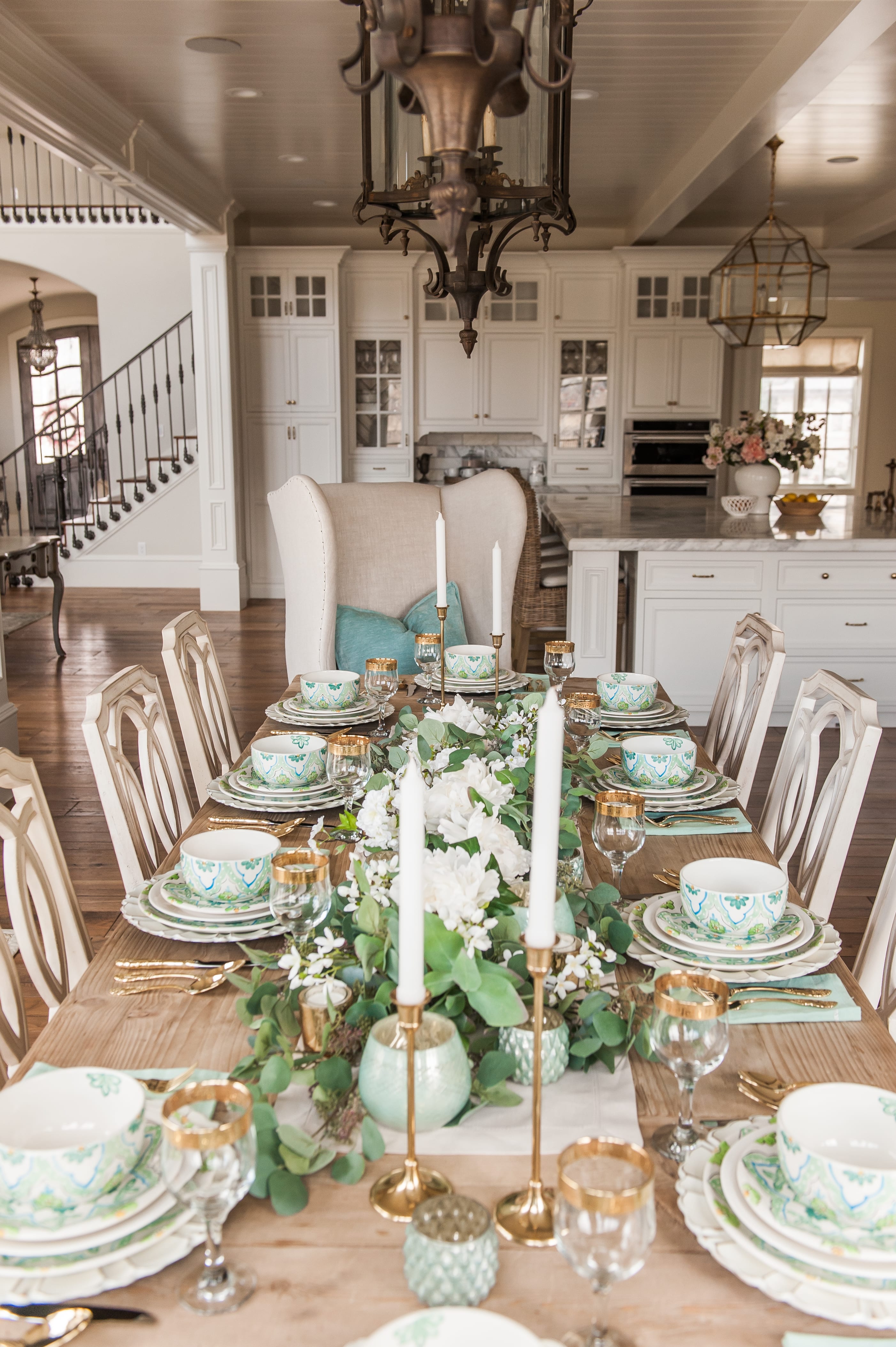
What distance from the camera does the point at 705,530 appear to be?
196 inches

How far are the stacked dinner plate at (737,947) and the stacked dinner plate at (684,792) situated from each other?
1.48 ft

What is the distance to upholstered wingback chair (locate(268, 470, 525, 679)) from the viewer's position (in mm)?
3684

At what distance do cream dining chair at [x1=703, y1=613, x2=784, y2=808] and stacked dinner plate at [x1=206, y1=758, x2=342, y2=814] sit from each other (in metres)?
0.74

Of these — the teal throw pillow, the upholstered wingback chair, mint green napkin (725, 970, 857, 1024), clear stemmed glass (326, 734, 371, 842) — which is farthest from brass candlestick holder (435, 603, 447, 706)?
the upholstered wingback chair

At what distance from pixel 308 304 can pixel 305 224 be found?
2.82 feet

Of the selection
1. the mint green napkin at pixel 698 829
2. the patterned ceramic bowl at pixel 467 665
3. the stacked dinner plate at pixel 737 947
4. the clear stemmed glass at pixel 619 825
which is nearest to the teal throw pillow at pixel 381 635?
the patterned ceramic bowl at pixel 467 665

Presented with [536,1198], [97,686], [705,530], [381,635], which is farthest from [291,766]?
[705,530]

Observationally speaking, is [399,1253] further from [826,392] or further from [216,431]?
[826,392]

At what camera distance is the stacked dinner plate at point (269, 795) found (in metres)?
1.80

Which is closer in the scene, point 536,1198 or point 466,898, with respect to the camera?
point 536,1198

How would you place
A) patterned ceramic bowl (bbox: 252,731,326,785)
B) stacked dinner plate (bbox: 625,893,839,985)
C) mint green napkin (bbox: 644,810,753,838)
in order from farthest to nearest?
1. patterned ceramic bowl (bbox: 252,731,326,785)
2. mint green napkin (bbox: 644,810,753,838)
3. stacked dinner plate (bbox: 625,893,839,985)

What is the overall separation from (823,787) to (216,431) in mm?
6487

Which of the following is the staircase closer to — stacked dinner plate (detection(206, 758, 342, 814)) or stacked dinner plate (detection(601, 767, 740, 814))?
stacked dinner plate (detection(206, 758, 342, 814))

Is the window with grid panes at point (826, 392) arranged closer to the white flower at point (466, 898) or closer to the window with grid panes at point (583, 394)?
the window with grid panes at point (583, 394)
